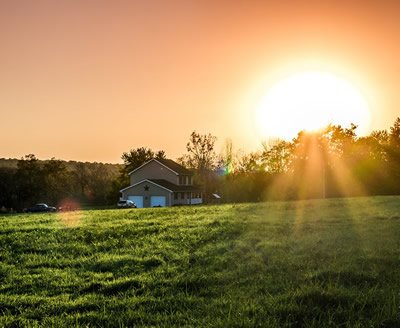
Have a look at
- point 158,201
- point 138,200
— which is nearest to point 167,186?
point 158,201

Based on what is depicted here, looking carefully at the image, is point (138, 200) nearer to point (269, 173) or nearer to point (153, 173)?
point (153, 173)

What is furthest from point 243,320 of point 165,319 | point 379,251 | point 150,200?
point 150,200

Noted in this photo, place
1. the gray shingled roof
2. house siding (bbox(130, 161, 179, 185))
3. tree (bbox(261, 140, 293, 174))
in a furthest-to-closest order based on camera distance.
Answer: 1. the gray shingled roof
2. house siding (bbox(130, 161, 179, 185))
3. tree (bbox(261, 140, 293, 174))

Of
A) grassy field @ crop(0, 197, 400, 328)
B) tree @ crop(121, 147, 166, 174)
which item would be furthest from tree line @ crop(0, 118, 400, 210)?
grassy field @ crop(0, 197, 400, 328)

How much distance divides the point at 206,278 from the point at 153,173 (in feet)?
203

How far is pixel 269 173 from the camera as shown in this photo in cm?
5531

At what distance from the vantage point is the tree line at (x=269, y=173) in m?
47.9

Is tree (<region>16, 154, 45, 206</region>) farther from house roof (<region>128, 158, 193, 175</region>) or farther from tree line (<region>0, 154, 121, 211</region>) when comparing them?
house roof (<region>128, 158, 193, 175</region>)

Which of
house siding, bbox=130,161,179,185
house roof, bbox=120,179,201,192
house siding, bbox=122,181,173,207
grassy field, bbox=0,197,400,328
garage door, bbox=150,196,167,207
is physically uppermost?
house siding, bbox=130,161,179,185

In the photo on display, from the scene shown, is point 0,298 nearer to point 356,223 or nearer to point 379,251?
point 379,251

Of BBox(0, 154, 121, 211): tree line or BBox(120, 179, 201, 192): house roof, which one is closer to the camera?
BBox(120, 179, 201, 192): house roof

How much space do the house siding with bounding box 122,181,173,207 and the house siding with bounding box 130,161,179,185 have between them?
4246mm

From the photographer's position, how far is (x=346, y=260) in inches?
385

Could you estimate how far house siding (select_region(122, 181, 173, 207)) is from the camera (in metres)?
64.2
